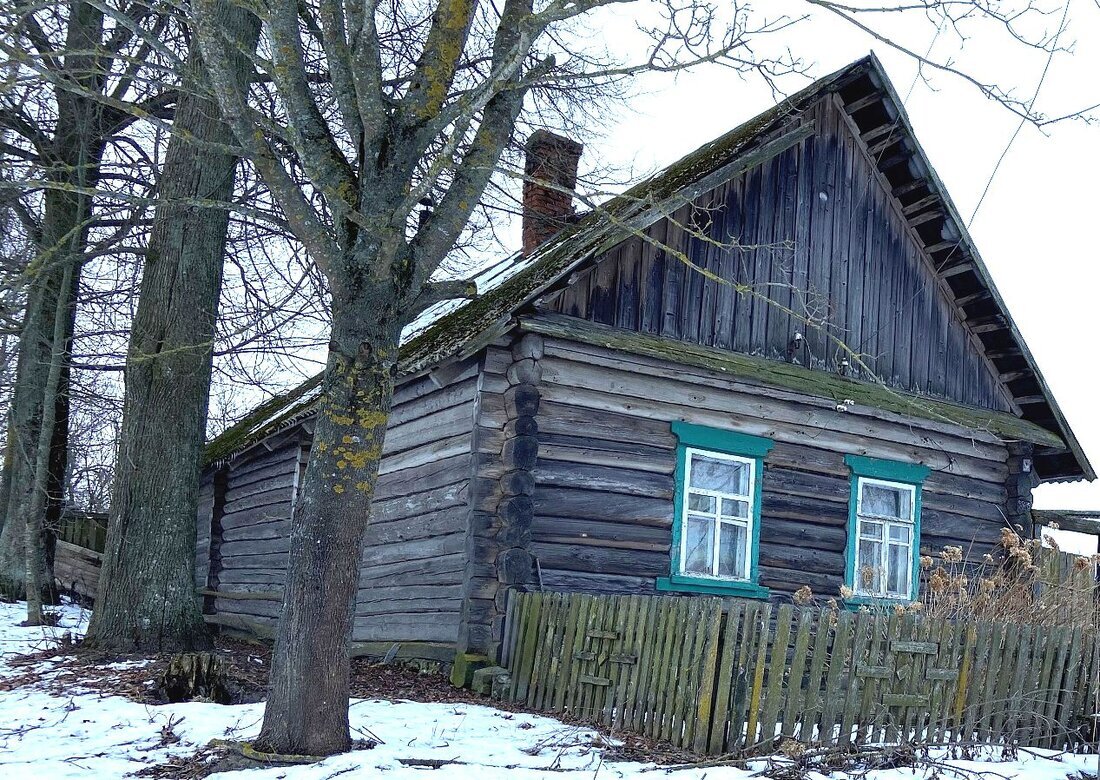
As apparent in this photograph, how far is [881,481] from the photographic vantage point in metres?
12.3

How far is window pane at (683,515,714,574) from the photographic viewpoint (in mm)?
10695

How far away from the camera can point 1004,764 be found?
7.13m

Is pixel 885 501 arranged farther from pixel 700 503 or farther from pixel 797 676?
pixel 797 676

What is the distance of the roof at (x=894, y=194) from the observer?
9773 mm

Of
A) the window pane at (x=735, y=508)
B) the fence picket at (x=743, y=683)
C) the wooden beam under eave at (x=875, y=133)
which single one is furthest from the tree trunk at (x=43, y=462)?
the wooden beam under eave at (x=875, y=133)

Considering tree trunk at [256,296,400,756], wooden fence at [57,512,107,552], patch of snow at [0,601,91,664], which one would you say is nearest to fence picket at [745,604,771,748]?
tree trunk at [256,296,400,756]

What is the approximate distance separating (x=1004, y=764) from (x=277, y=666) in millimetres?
4858

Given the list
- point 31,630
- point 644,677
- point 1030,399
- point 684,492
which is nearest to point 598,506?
point 684,492

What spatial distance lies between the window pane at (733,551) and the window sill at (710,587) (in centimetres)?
15

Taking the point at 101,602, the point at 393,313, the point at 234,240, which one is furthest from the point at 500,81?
the point at 234,240

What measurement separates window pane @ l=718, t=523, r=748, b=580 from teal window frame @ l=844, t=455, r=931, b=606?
5.12 feet

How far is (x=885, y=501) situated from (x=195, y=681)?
8056mm

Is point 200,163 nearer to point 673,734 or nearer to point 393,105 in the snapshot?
point 393,105

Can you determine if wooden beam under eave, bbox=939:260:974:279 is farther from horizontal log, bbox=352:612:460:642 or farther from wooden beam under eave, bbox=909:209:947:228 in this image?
horizontal log, bbox=352:612:460:642
